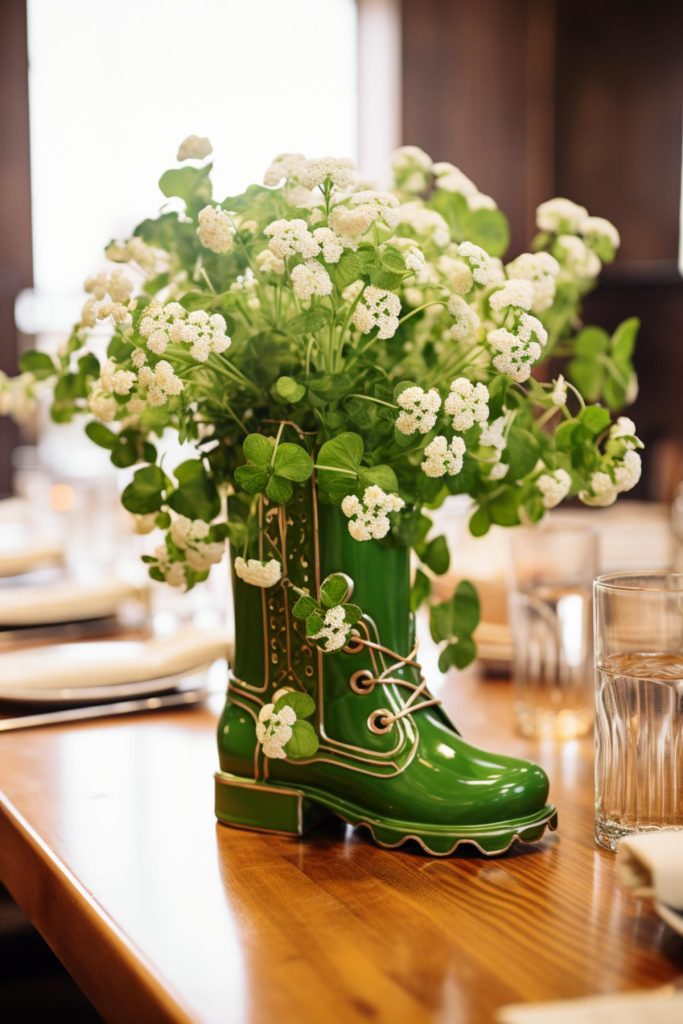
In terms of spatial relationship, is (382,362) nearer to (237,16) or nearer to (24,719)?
(24,719)

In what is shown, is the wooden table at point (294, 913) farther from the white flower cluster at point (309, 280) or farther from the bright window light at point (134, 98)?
the bright window light at point (134, 98)

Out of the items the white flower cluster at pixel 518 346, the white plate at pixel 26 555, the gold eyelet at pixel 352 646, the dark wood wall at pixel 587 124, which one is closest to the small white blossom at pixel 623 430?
the white flower cluster at pixel 518 346

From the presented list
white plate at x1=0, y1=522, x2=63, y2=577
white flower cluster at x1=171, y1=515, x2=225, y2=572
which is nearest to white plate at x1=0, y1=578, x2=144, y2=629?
white plate at x1=0, y1=522, x2=63, y2=577

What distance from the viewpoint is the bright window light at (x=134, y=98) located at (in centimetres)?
379

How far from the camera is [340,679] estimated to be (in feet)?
2.61

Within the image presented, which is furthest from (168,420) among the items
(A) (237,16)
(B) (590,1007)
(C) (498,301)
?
(A) (237,16)

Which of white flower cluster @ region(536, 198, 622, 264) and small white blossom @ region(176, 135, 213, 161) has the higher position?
small white blossom @ region(176, 135, 213, 161)

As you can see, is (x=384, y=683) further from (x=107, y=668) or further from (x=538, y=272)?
(x=107, y=668)

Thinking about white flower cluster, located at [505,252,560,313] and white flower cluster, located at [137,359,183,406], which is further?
white flower cluster, located at [505,252,560,313]

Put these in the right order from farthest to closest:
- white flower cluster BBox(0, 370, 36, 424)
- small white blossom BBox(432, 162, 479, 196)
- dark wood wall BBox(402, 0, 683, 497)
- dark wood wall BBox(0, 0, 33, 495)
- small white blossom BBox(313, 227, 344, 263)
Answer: dark wood wall BBox(0, 0, 33, 495), dark wood wall BBox(402, 0, 683, 497), white flower cluster BBox(0, 370, 36, 424), small white blossom BBox(432, 162, 479, 196), small white blossom BBox(313, 227, 344, 263)

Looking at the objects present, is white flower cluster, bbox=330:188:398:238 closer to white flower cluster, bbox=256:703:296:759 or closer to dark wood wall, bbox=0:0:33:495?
white flower cluster, bbox=256:703:296:759

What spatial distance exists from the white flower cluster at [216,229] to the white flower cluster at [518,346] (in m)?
0.17

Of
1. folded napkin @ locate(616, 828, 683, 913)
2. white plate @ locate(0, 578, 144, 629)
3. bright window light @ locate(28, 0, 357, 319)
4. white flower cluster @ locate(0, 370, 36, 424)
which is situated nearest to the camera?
folded napkin @ locate(616, 828, 683, 913)

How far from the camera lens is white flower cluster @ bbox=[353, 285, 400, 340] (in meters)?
0.73
